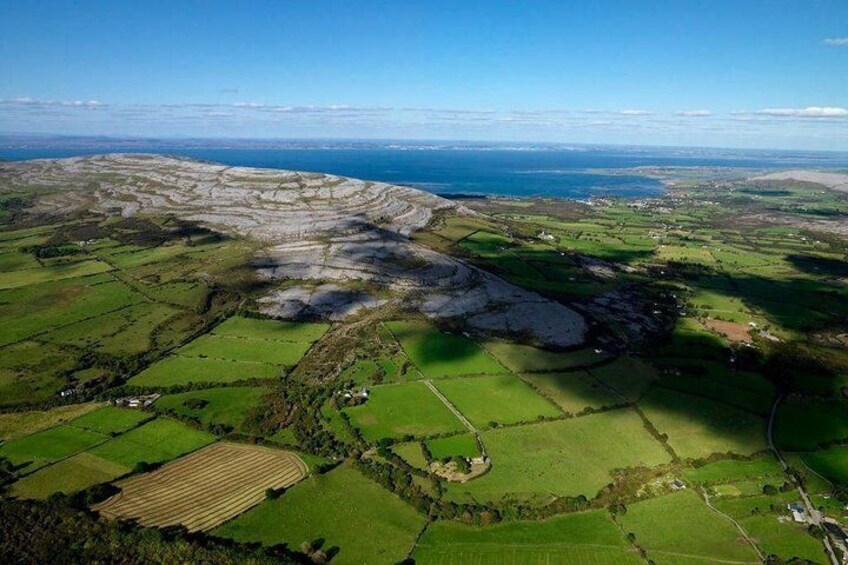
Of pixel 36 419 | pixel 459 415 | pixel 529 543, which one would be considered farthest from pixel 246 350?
pixel 529 543

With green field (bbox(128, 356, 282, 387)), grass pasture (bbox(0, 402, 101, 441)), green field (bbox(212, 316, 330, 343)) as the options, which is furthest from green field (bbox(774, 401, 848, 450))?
grass pasture (bbox(0, 402, 101, 441))

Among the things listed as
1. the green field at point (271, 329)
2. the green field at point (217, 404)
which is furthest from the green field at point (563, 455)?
the green field at point (271, 329)

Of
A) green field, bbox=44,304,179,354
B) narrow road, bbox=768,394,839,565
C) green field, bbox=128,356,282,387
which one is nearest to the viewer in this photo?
narrow road, bbox=768,394,839,565

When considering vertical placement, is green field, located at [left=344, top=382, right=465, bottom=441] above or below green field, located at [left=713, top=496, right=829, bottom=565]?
above

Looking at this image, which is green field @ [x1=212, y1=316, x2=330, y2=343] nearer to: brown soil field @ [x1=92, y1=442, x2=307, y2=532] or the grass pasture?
the grass pasture

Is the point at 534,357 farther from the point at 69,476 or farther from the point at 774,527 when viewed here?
the point at 69,476

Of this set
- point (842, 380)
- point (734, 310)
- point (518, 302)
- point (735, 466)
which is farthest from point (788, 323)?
point (735, 466)

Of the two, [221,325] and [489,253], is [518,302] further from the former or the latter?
[221,325]
